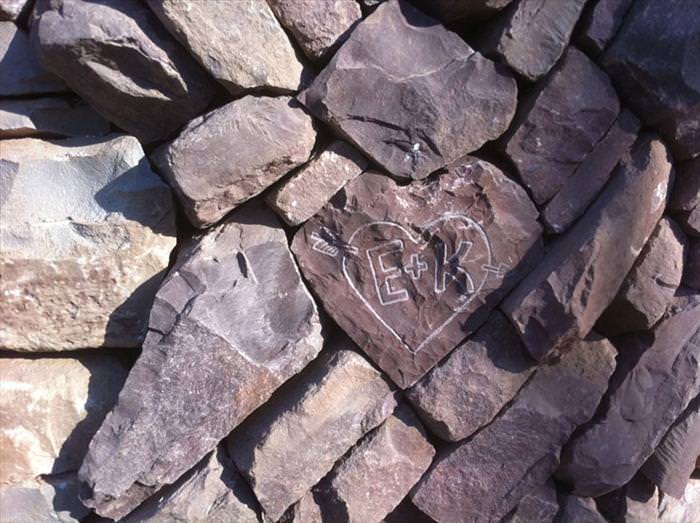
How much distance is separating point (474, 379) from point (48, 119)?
3.99 feet

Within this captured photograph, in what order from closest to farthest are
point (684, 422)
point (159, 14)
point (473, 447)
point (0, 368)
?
point (159, 14) < point (0, 368) < point (473, 447) < point (684, 422)

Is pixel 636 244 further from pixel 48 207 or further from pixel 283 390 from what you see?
pixel 48 207

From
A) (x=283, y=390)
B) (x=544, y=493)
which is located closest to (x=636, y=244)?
(x=544, y=493)

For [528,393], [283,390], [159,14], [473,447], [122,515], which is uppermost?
[159,14]

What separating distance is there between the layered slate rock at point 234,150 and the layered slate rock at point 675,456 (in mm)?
1233

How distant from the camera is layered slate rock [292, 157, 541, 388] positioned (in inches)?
63.7

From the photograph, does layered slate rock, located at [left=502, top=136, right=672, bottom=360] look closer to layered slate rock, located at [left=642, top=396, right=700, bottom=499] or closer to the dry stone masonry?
the dry stone masonry

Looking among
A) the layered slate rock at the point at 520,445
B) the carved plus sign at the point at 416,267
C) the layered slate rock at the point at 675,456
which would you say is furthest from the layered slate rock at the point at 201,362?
the layered slate rock at the point at 675,456

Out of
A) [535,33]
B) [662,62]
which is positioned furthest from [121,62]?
[662,62]

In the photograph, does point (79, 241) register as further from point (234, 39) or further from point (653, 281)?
point (653, 281)

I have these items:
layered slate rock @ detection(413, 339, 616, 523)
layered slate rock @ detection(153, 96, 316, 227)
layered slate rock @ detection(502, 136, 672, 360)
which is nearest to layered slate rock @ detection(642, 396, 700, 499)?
layered slate rock @ detection(413, 339, 616, 523)

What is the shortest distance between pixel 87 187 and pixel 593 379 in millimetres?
1337

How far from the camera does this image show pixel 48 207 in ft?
5.17

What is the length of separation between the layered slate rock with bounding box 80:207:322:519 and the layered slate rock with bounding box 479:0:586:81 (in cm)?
69
